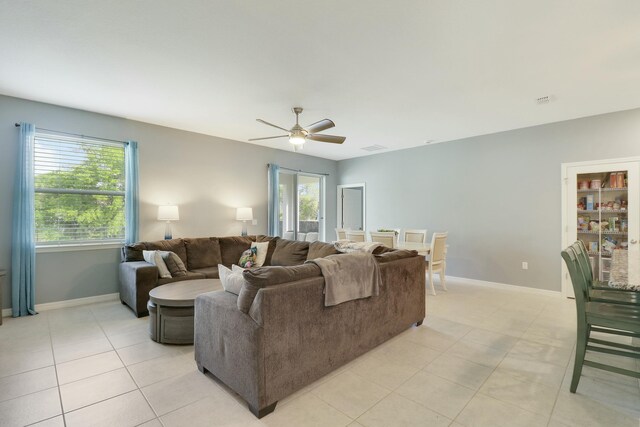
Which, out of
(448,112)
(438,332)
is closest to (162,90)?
(448,112)

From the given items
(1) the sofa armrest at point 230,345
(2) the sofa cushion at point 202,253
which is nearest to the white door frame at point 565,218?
(1) the sofa armrest at point 230,345

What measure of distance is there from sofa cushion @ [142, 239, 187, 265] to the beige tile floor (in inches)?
52.2

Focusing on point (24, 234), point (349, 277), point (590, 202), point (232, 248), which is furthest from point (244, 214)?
point (590, 202)

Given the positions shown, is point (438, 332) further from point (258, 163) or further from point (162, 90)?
point (258, 163)

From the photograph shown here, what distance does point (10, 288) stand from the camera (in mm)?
3775

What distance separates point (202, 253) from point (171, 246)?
0.47 meters

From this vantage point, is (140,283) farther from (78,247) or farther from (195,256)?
(78,247)

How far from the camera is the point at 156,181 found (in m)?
4.93

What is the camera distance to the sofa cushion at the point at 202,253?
4762mm

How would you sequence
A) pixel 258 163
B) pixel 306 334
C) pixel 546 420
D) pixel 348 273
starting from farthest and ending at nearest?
pixel 258 163 < pixel 348 273 < pixel 306 334 < pixel 546 420

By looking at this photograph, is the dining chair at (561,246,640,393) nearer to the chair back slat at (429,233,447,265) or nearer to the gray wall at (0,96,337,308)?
the chair back slat at (429,233,447,265)

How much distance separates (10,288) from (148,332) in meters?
2.13

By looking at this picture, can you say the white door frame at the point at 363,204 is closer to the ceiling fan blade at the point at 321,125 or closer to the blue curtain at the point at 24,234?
the ceiling fan blade at the point at 321,125

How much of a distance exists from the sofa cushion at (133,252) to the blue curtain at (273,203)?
8.45 feet
